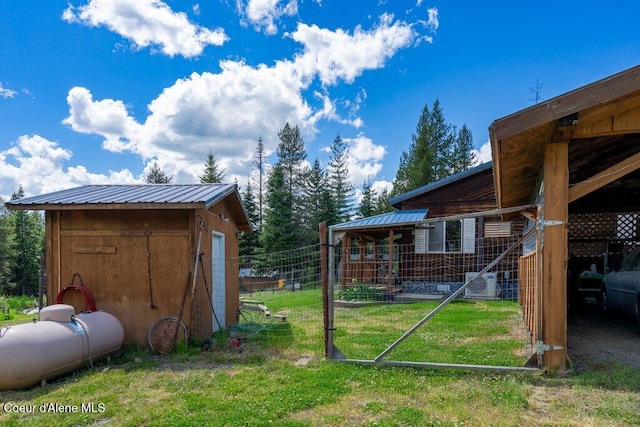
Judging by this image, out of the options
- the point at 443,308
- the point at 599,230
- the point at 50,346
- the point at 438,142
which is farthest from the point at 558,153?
the point at 438,142

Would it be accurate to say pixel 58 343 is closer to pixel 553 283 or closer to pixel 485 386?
pixel 485 386

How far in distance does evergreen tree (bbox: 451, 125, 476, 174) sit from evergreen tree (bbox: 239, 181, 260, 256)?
678 inches

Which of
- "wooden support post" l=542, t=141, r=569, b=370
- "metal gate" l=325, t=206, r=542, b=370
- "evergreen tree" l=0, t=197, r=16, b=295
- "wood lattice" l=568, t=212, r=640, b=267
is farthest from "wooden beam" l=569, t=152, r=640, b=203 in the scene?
"evergreen tree" l=0, t=197, r=16, b=295

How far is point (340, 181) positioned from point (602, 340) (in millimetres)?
29178

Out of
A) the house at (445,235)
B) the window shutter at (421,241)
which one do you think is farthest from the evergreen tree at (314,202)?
the window shutter at (421,241)

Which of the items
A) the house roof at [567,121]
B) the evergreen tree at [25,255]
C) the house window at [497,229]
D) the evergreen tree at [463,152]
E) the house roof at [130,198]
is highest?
the evergreen tree at [463,152]

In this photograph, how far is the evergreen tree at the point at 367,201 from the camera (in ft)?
122

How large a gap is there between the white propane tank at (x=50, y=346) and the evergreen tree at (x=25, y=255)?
35.2 meters

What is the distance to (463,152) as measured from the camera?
3338 cm

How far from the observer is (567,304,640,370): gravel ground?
4.93m

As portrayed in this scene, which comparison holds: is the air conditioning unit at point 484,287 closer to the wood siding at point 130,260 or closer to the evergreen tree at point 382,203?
the wood siding at point 130,260

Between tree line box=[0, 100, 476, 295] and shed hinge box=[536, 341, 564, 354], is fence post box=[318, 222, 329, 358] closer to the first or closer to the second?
shed hinge box=[536, 341, 564, 354]

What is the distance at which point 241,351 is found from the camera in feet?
20.5

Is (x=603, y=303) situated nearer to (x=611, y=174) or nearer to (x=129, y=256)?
(x=611, y=174)
